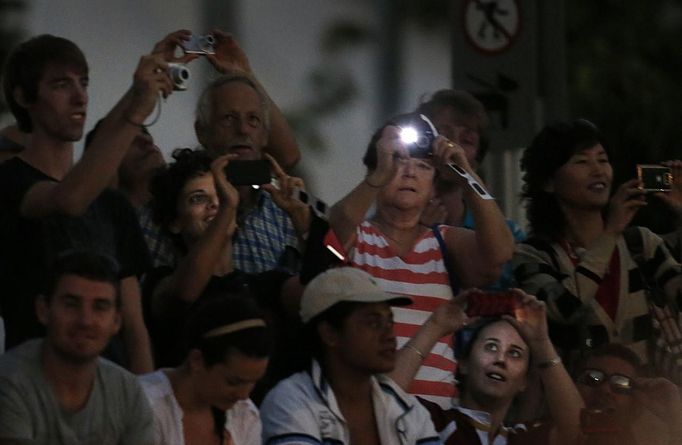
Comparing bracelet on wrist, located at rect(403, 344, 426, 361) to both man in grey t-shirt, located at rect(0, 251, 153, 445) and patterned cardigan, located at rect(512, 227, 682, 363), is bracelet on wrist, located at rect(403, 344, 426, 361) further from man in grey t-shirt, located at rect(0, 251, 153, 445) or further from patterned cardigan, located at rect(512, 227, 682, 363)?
man in grey t-shirt, located at rect(0, 251, 153, 445)

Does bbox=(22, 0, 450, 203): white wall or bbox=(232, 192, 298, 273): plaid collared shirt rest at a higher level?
bbox=(22, 0, 450, 203): white wall

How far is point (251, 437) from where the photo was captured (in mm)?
7375

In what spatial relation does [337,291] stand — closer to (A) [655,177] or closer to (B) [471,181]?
(B) [471,181]

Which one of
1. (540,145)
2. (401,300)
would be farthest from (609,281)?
(401,300)

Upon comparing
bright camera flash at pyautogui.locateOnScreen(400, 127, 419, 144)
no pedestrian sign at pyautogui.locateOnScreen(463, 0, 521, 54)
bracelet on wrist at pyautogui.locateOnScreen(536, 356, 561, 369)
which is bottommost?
bracelet on wrist at pyautogui.locateOnScreen(536, 356, 561, 369)

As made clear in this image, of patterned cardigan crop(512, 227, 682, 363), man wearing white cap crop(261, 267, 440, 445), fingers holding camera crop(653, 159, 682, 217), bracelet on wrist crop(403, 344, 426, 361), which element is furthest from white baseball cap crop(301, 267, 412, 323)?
fingers holding camera crop(653, 159, 682, 217)

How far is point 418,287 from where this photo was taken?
832cm

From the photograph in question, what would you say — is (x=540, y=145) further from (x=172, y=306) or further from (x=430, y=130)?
(x=172, y=306)

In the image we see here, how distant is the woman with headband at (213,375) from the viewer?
7262 mm

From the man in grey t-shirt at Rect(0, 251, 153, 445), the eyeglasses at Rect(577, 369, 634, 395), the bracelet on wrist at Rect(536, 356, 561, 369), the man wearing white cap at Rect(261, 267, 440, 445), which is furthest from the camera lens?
the eyeglasses at Rect(577, 369, 634, 395)

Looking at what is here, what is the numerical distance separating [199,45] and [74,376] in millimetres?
1602

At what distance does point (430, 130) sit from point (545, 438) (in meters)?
1.19

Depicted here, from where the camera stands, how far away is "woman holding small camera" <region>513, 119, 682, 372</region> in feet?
28.5

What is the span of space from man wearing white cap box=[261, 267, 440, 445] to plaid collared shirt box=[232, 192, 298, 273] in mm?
534
